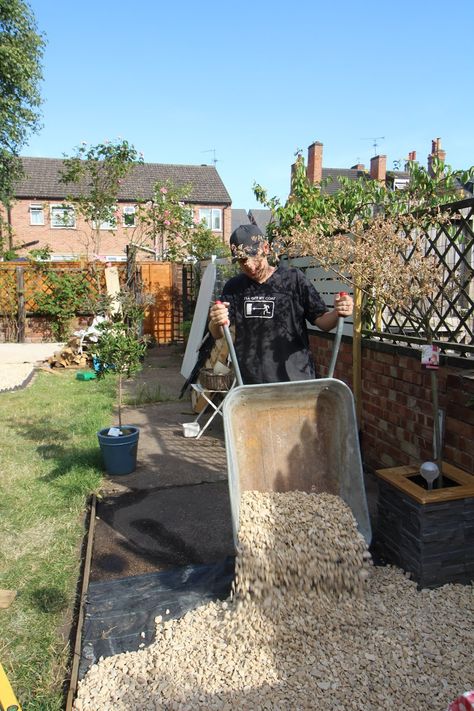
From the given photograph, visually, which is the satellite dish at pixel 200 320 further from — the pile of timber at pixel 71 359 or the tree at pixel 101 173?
the tree at pixel 101 173

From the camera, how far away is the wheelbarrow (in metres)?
2.59

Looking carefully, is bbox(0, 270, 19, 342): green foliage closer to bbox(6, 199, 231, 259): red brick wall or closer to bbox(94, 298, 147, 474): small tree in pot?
bbox(94, 298, 147, 474): small tree in pot

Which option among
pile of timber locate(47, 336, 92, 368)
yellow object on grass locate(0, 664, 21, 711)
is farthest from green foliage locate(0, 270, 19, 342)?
yellow object on grass locate(0, 664, 21, 711)

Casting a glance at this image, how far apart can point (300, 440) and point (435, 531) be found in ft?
2.48

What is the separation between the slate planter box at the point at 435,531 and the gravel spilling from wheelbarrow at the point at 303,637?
0.23ft

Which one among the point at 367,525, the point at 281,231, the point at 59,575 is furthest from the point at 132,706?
the point at 281,231

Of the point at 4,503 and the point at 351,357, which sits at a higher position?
the point at 351,357

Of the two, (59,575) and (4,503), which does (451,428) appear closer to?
(59,575)

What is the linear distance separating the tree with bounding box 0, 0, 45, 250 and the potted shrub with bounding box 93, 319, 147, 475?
→ 12.0 metres

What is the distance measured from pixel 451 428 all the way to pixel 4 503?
9.99 ft

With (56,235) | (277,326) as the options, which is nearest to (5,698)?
(277,326)

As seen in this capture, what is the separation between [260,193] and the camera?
5980mm

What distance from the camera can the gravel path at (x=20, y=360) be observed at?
A: 8396mm

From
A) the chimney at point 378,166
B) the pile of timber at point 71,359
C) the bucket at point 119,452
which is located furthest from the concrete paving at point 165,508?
the chimney at point 378,166
